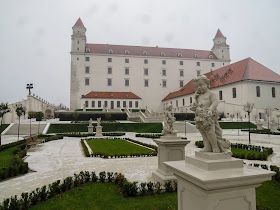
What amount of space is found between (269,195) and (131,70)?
56849 millimetres

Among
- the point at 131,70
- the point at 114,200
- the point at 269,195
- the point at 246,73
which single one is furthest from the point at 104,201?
the point at 131,70

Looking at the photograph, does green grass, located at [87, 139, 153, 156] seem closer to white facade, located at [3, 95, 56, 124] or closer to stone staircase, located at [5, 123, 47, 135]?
stone staircase, located at [5, 123, 47, 135]

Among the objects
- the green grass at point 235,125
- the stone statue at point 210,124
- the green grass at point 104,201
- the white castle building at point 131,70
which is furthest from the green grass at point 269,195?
the white castle building at point 131,70

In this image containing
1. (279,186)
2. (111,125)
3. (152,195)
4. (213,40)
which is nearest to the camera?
(152,195)

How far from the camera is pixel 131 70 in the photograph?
198 feet

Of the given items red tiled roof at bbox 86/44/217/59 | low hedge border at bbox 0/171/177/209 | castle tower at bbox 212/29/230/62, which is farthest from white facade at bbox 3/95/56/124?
castle tower at bbox 212/29/230/62

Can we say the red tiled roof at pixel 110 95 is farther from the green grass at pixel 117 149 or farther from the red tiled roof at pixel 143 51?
the green grass at pixel 117 149

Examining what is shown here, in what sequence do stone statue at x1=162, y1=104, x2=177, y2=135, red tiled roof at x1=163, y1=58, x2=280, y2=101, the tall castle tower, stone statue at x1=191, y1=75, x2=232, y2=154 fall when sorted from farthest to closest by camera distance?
the tall castle tower → red tiled roof at x1=163, y1=58, x2=280, y2=101 → stone statue at x1=162, y1=104, x2=177, y2=135 → stone statue at x1=191, y1=75, x2=232, y2=154

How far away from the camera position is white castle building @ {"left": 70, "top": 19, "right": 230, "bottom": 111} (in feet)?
181

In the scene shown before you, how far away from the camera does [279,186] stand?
6.46 m

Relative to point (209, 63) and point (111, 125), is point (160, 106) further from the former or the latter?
point (111, 125)

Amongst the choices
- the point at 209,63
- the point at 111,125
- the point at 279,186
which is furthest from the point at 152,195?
the point at 209,63

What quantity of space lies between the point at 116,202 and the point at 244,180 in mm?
3870

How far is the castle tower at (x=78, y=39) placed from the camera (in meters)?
56.1
